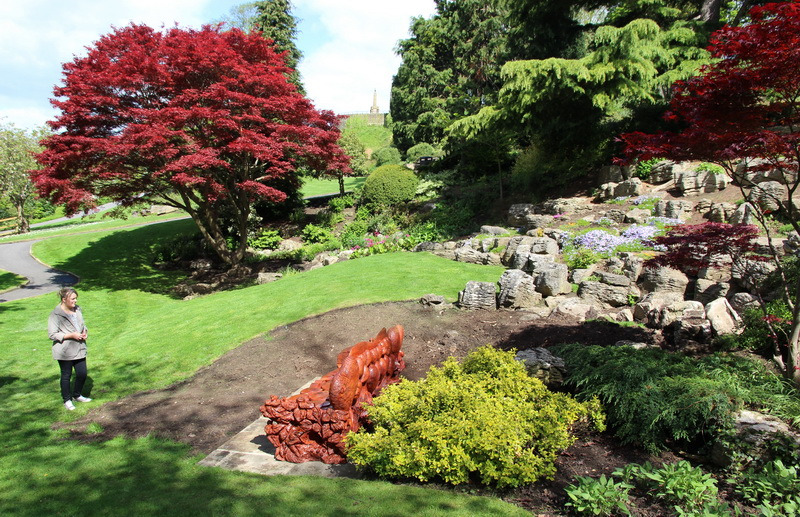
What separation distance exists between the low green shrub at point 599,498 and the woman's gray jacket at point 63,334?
5814mm

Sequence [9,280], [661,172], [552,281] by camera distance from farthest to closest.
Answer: [661,172]
[9,280]
[552,281]

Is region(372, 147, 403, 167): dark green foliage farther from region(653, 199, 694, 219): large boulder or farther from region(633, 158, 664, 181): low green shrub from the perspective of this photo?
region(653, 199, 694, 219): large boulder

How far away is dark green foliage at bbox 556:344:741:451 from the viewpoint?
3.87 metres

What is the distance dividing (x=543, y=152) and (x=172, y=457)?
17639 mm

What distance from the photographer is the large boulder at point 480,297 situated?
27.0 ft

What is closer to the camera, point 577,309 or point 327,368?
point 327,368

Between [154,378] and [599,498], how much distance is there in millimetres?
6544

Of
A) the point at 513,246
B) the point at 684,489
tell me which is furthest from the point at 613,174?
the point at 684,489

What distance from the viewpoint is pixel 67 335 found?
544 cm

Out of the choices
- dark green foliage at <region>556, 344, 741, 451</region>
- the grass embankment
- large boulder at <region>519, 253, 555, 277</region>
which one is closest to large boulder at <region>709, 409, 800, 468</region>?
dark green foliage at <region>556, 344, 741, 451</region>

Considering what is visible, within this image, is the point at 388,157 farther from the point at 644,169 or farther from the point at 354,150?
the point at 644,169

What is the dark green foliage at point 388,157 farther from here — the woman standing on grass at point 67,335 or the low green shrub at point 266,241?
the woman standing on grass at point 67,335

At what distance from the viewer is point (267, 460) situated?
4207 millimetres

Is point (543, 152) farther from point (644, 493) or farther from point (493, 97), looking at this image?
point (644, 493)
